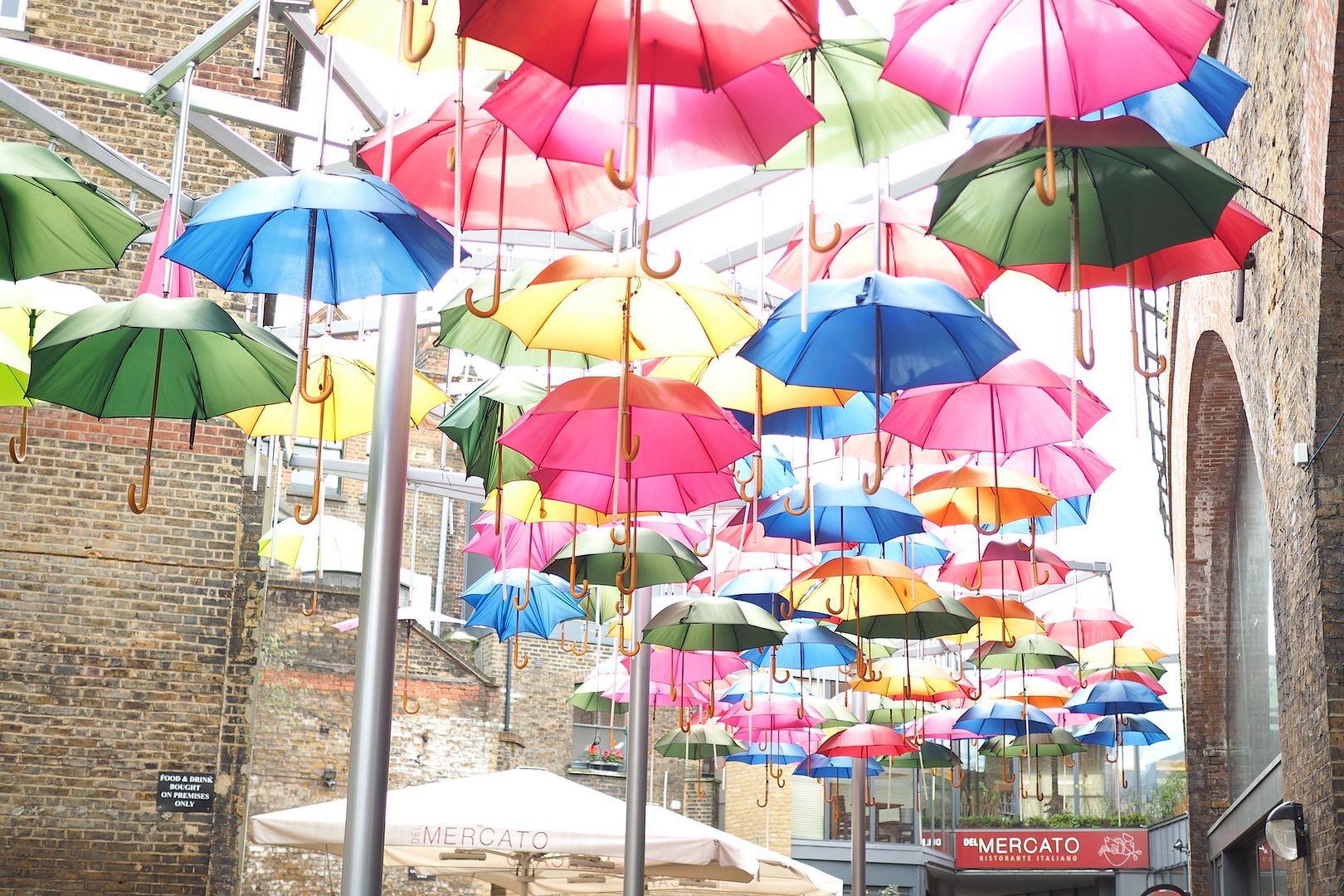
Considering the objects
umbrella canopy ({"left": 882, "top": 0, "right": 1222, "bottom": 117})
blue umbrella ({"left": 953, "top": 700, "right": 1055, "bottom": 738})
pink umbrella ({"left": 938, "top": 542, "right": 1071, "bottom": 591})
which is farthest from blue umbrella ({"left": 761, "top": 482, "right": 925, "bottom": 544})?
blue umbrella ({"left": 953, "top": 700, "right": 1055, "bottom": 738})

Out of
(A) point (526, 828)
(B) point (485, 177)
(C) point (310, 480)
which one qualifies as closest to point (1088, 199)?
(B) point (485, 177)

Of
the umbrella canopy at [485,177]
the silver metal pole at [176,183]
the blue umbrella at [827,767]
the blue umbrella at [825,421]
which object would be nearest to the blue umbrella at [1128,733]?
the blue umbrella at [827,767]

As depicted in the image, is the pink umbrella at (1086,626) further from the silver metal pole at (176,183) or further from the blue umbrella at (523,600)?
the silver metal pole at (176,183)

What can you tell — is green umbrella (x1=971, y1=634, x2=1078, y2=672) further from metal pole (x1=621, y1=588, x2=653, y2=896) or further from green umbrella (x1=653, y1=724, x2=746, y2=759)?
green umbrella (x1=653, y1=724, x2=746, y2=759)

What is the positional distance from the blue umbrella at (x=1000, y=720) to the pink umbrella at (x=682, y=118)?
9916mm

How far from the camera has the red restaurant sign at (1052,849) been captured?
25.3 metres

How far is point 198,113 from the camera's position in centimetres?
793

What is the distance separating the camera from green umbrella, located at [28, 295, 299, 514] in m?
5.42

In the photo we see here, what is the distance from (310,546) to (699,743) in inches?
234

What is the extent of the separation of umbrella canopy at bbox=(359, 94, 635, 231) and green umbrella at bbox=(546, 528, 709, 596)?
3.02m

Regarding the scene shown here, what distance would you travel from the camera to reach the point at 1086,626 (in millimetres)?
11586

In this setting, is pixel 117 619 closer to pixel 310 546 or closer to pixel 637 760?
pixel 310 546

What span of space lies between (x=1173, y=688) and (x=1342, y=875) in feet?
69.4

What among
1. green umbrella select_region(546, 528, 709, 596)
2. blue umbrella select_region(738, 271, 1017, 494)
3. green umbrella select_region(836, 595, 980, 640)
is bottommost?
green umbrella select_region(836, 595, 980, 640)
